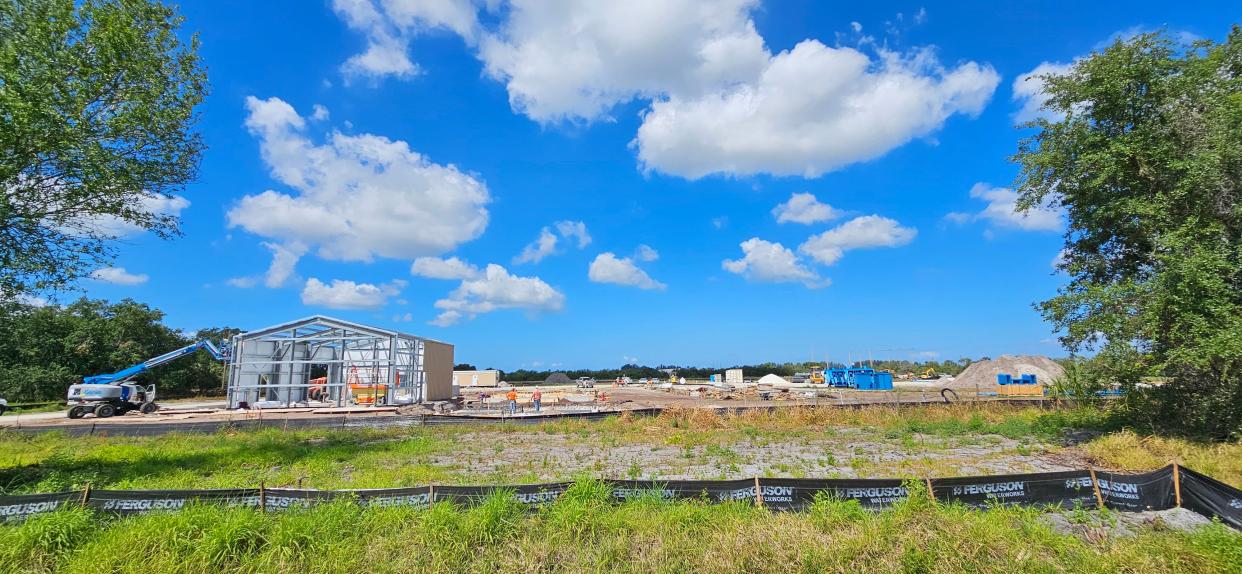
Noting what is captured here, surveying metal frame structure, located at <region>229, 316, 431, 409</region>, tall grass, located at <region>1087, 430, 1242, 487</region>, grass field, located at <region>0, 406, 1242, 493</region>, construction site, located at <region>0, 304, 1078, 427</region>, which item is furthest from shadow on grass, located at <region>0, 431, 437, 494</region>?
tall grass, located at <region>1087, 430, 1242, 487</region>

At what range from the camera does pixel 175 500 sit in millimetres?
7688

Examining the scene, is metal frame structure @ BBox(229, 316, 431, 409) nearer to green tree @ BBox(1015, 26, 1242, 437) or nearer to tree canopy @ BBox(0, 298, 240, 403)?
tree canopy @ BBox(0, 298, 240, 403)

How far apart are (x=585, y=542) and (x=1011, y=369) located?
48.8 meters

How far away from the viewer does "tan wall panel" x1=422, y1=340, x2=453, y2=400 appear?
32219mm

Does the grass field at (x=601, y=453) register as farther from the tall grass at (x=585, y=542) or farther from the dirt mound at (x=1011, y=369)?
the dirt mound at (x=1011, y=369)

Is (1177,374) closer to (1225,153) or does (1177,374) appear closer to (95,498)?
(1225,153)

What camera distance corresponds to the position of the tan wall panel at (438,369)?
1268 inches

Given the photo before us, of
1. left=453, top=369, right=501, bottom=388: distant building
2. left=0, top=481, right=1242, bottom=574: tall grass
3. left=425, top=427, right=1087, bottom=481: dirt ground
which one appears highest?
left=453, top=369, right=501, bottom=388: distant building

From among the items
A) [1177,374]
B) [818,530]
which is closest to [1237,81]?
[1177,374]

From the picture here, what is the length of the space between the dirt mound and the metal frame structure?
40146 mm

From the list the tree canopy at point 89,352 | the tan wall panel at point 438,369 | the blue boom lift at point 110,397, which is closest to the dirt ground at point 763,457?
the tan wall panel at point 438,369

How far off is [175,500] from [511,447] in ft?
31.2

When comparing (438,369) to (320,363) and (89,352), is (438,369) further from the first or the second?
(89,352)

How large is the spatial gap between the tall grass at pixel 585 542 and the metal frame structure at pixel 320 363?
2159 cm
